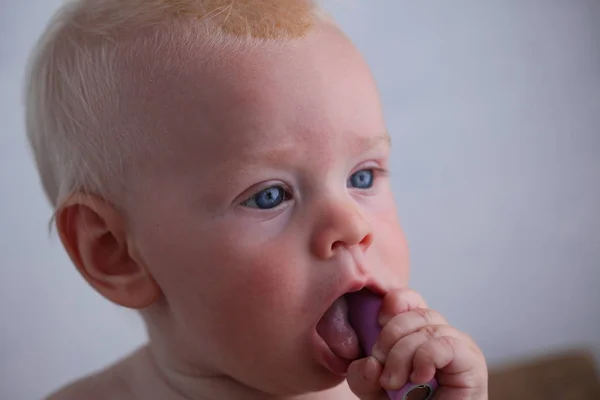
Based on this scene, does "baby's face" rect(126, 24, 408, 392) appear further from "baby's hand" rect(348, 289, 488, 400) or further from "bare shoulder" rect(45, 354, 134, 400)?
"bare shoulder" rect(45, 354, 134, 400)

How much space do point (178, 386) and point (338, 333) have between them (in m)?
0.26

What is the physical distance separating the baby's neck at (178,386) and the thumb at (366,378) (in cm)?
19

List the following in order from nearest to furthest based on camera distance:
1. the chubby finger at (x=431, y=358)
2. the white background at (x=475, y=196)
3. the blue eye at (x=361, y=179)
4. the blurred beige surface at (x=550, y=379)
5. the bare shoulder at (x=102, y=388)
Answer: the chubby finger at (x=431, y=358)
the blue eye at (x=361, y=179)
the bare shoulder at (x=102, y=388)
the white background at (x=475, y=196)
the blurred beige surface at (x=550, y=379)

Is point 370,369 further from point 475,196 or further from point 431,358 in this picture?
point 475,196

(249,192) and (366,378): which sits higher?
(249,192)

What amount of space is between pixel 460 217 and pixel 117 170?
3.14ft

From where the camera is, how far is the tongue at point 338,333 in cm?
66

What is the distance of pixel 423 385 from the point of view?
606mm

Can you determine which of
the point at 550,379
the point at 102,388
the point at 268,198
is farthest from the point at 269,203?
the point at 550,379

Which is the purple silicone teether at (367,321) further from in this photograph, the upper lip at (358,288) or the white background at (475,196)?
the white background at (475,196)

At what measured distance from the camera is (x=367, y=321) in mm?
651

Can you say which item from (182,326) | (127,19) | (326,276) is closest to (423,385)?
(326,276)

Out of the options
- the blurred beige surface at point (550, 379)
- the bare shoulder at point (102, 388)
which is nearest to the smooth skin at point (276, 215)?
the bare shoulder at point (102, 388)

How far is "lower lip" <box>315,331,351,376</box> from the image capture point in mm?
655
